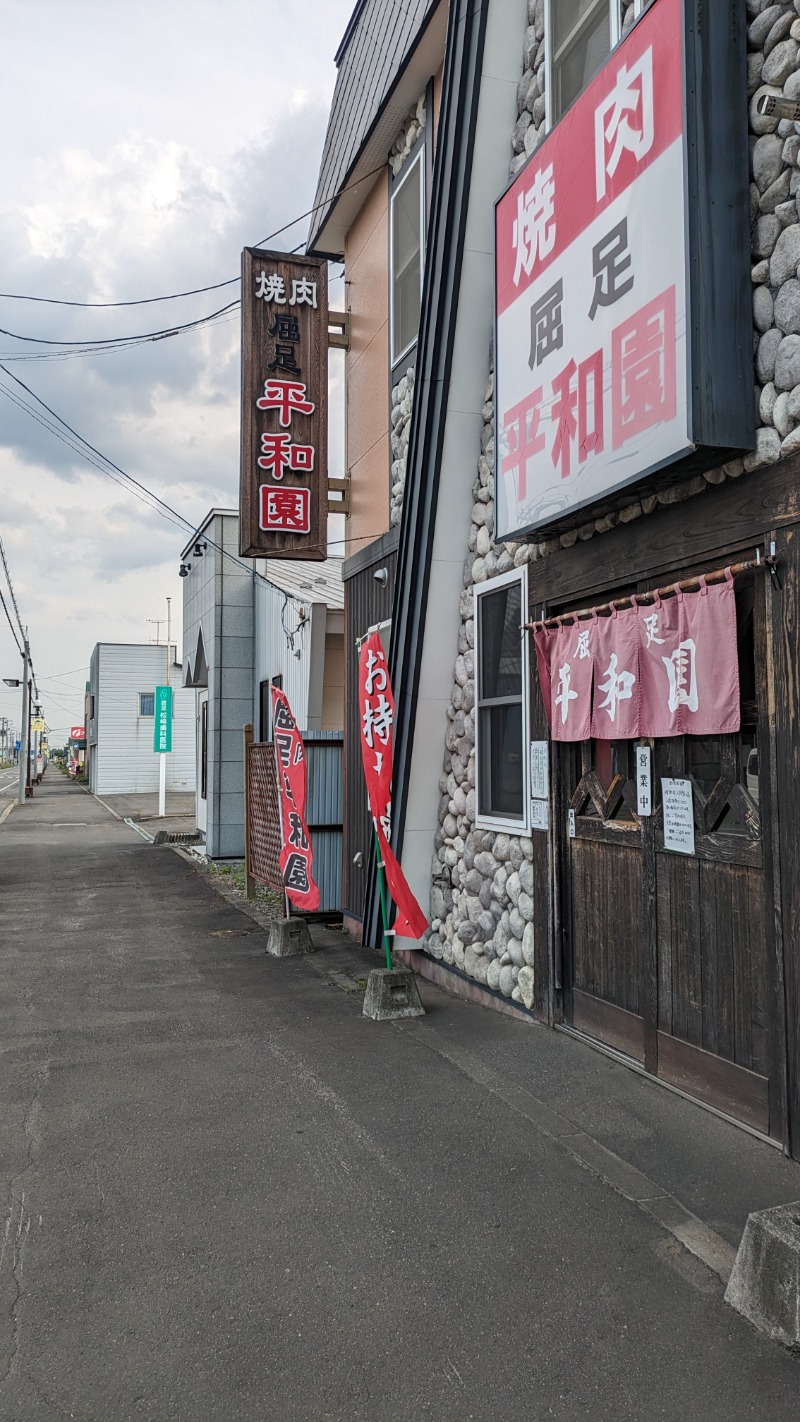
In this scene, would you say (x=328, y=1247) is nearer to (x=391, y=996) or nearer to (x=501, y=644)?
(x=391, y=996)

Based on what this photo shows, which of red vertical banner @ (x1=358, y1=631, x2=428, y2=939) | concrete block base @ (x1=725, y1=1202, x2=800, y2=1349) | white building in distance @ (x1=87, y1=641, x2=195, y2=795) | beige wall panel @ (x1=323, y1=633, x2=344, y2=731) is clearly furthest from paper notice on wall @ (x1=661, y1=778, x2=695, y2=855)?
white building in distance @ (x1=87, y1=641, x2=195, y2=795)

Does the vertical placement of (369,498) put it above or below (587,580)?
above

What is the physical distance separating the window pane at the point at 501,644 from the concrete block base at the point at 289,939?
11.3ft

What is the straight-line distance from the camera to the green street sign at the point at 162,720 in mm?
28688

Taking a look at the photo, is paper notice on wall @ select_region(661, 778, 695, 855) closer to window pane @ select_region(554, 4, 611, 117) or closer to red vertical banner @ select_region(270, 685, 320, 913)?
window pane @ select_region(554, 4, 611, 117)

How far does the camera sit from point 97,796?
42.5 meters

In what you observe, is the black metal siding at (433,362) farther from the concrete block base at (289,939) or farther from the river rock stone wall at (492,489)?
the concrete block base at (289,939)

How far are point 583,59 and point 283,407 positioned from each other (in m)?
4.32

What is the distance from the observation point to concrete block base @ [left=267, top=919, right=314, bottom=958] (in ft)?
30.4

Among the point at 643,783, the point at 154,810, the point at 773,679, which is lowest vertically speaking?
the point at 154,810

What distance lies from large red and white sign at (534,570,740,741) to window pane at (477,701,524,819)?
2.23ft

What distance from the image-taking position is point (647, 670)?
5.20 metres

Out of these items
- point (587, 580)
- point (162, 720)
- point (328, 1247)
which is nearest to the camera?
point (328, 1247)

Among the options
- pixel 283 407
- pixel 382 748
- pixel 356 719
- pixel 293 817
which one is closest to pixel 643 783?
pixel 382 748
